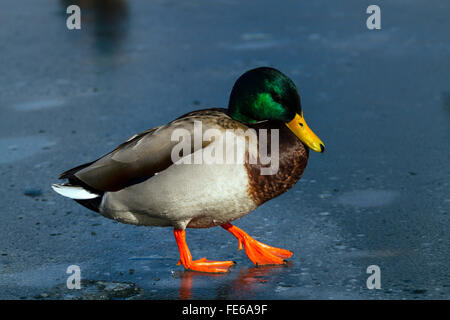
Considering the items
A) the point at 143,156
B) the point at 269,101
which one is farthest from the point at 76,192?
the point at 269,101

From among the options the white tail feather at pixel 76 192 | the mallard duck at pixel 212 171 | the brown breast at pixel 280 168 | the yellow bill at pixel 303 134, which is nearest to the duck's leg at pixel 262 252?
the mallard duck at pixel 212 171

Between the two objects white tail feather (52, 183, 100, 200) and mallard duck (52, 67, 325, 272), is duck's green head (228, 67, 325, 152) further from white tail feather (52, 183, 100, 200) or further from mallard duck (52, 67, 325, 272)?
white tail feather (52, 183, 100, 200)

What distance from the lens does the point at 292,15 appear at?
25.4 ft

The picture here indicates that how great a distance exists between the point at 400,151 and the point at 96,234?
1976mm

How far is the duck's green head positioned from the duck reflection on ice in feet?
1.90

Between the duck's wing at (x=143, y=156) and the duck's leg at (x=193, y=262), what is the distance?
12.9 inches

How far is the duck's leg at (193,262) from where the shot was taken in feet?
11.9

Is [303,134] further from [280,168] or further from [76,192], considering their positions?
[76,192]

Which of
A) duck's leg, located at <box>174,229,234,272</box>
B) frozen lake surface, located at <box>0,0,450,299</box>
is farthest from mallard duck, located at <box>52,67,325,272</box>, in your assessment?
frozen lake surface, located at <box>0,0,450,299</box>

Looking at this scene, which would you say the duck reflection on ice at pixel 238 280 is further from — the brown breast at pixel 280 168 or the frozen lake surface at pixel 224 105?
the brown breast at pixel 280 168

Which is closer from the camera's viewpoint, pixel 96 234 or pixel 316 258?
pixel 316 258

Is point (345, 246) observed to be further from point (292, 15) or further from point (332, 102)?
point (292, 15)

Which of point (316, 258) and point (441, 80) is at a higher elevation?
point (441, 80)
